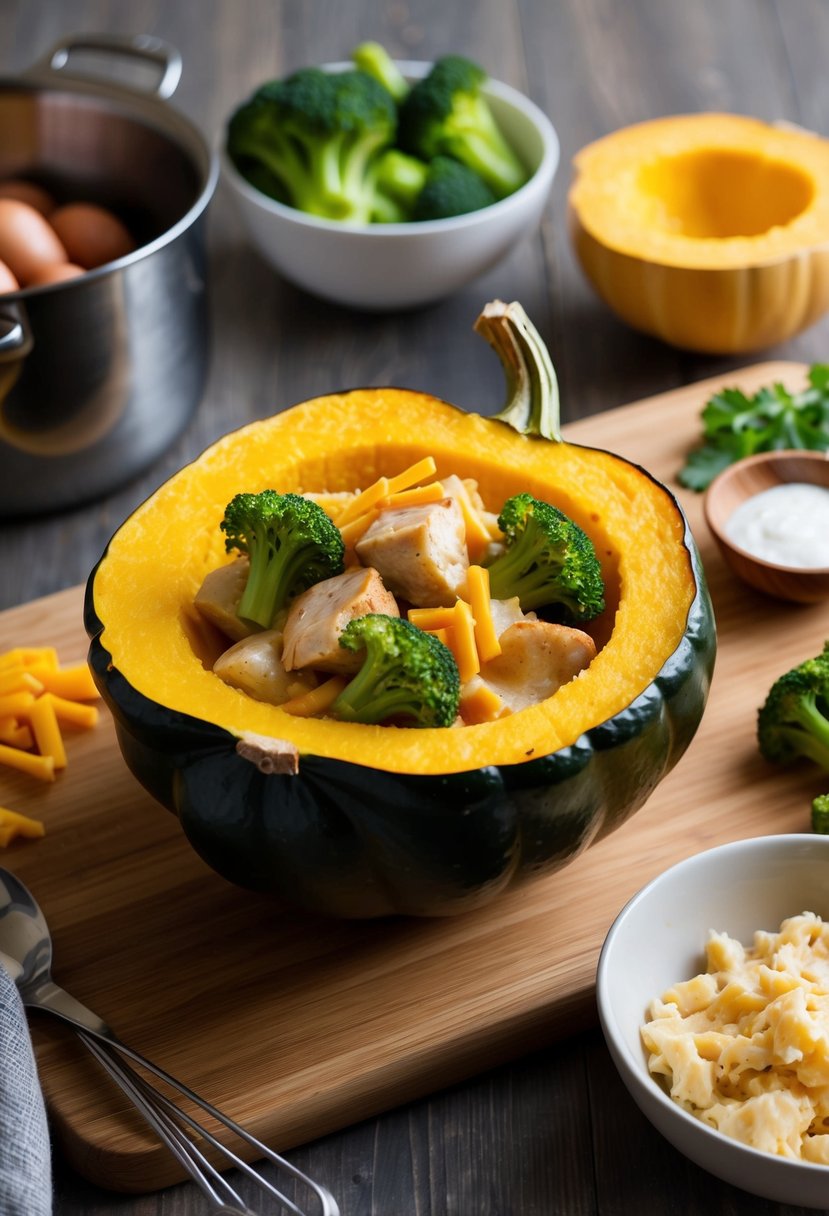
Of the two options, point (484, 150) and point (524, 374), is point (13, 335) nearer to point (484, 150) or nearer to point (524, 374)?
point (524, 374)

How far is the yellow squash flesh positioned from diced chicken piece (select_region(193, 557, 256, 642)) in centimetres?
3

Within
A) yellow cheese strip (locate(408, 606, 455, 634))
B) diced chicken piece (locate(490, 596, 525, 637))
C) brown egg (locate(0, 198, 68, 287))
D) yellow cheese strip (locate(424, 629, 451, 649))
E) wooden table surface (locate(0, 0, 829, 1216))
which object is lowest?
wooden table surface (locate(0, 0, 829, 1216))

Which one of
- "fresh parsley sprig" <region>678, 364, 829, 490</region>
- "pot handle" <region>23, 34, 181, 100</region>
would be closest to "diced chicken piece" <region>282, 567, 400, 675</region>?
"fresh parsley sprig" <region>678, 364, 829, 490</region>

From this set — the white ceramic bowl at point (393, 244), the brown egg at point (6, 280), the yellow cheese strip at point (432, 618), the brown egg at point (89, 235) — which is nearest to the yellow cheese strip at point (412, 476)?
the yellow cheese strip at point (432, 618)

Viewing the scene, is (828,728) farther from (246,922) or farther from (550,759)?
(246,922)

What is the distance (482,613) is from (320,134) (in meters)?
2.13

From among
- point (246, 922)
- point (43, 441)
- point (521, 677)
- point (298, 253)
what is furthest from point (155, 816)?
point (298, 253)

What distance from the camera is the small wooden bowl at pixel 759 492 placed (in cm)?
290

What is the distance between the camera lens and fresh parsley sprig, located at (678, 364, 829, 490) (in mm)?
3275

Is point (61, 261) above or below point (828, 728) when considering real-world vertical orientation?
above

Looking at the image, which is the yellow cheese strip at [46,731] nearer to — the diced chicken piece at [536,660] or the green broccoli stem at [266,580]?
the green broccoli stem at [266,580]

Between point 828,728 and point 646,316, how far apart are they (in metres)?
1.61

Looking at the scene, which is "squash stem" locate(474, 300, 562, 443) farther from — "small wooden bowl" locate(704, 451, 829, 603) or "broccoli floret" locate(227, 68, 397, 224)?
"broccoli floret" locate(227, 68, 397, 224)

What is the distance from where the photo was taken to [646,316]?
3.80 metres
